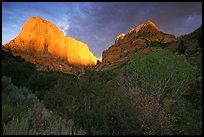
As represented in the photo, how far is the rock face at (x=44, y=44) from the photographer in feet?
383

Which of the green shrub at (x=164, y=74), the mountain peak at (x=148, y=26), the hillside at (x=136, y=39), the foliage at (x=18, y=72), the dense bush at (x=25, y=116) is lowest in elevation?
the dense bush at (x=25, y=116)

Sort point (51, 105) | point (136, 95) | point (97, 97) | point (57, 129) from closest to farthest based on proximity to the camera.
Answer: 1. point (57, 129)
2. point (97, 97)
3. point (51, 105)
4. point (136, 95)

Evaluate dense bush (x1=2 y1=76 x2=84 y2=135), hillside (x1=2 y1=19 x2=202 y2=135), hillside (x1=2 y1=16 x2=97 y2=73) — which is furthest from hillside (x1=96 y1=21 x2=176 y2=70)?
dense bush (x1=2 y1=76 x2=84 y2=135)

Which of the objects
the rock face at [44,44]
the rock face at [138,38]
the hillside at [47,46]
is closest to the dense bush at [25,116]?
the rock face at [138,38]

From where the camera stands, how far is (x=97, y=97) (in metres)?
9.76

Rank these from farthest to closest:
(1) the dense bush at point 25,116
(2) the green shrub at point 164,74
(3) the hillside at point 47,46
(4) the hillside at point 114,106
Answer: (3) the hillside at point 47,46, (2) the green shrub at point 164,74, (4) the hillside at point 114,106, (1) the dense bush at point 25,116

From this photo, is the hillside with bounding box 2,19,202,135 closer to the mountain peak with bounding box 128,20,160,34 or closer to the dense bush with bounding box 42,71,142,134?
the dense bush with bounding box 42,71,142,134

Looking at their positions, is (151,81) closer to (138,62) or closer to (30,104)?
(138,62)

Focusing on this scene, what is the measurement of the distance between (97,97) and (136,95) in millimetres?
4241

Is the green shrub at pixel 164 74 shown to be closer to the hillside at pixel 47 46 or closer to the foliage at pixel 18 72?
the foliage at pixel 18 72

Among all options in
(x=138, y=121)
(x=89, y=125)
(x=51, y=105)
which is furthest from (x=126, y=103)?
(x=51, y=105)

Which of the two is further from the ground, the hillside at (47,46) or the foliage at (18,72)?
the hillside at (47,46)

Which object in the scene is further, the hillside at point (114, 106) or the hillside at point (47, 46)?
the hillside at point (47, 46)

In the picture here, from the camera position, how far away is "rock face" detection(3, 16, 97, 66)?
11681cm
